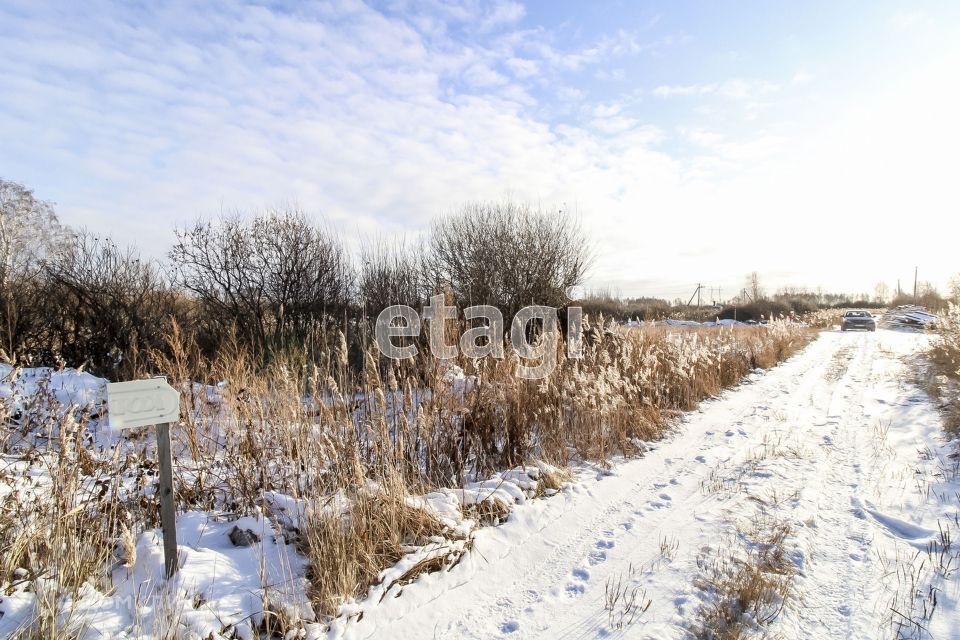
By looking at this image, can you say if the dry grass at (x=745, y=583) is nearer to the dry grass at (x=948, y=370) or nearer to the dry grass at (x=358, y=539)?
the dry grass at (x=358, y=539)

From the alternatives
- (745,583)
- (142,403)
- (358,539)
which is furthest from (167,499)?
(745,583)

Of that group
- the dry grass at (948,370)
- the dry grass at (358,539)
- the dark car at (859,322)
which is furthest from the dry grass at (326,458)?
the dark car at (859,322)

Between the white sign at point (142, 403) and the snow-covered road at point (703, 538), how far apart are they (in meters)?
1.48

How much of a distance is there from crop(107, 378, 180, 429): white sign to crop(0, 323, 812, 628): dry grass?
59 cm

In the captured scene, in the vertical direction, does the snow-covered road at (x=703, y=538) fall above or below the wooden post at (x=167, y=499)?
below

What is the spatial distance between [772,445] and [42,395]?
907 cm

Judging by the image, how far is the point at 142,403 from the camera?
2.21 m

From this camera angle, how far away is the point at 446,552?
2900mm

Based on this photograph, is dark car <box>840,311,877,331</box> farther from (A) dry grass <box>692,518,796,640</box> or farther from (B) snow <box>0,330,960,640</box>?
(A) dry grass <box>692,518,796,640</box>

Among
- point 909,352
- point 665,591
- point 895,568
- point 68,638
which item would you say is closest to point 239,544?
point 68,638

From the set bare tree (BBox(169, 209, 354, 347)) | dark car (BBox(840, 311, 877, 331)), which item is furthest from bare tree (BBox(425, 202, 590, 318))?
dark car (BBox(840, 311, 877, 331))

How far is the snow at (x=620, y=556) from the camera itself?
2273 millimetres

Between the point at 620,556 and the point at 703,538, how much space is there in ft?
2.26

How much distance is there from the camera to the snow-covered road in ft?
7.85
